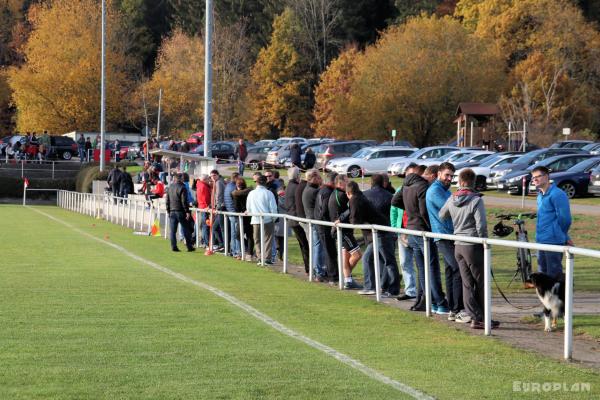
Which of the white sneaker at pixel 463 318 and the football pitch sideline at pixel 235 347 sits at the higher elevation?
the white sneaker at pixel 463 318

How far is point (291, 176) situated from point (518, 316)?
25.8 ft

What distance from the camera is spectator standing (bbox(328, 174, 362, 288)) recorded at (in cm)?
1678

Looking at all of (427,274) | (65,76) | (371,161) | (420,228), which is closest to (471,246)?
(427,274)

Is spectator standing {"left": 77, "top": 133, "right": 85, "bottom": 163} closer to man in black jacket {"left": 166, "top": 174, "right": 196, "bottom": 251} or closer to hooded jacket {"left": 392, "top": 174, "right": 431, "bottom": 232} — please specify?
man in black jacket {"left": 166, "top": 174, "right": 196, "bottom": 251}

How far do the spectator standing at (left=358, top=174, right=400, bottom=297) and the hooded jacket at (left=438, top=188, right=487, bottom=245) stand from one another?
116 inches

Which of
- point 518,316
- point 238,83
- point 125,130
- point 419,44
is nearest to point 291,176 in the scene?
point 518,316

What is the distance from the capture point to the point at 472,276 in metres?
12.3

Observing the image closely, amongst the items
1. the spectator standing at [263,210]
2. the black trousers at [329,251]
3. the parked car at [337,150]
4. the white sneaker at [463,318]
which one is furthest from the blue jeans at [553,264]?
the parked car at [337,150]

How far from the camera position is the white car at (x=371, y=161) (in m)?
54.1

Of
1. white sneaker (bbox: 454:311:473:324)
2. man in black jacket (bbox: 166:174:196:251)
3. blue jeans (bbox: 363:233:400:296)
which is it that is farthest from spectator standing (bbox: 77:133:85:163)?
white sneaker (bbox: 454:311:473:324)

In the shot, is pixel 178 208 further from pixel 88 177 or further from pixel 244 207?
pixel 88 177

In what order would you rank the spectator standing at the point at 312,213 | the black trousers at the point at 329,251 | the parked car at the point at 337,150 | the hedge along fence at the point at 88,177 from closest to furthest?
the black trousers at the point at 329,251
the spectator standing at the point at 312,213
the hedge along fence at the point at 88,177
the parked car at the point at 337,150

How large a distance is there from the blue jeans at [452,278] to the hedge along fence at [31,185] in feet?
174

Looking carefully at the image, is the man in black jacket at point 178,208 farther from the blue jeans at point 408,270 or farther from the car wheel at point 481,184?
the car wheel at point 481,184
